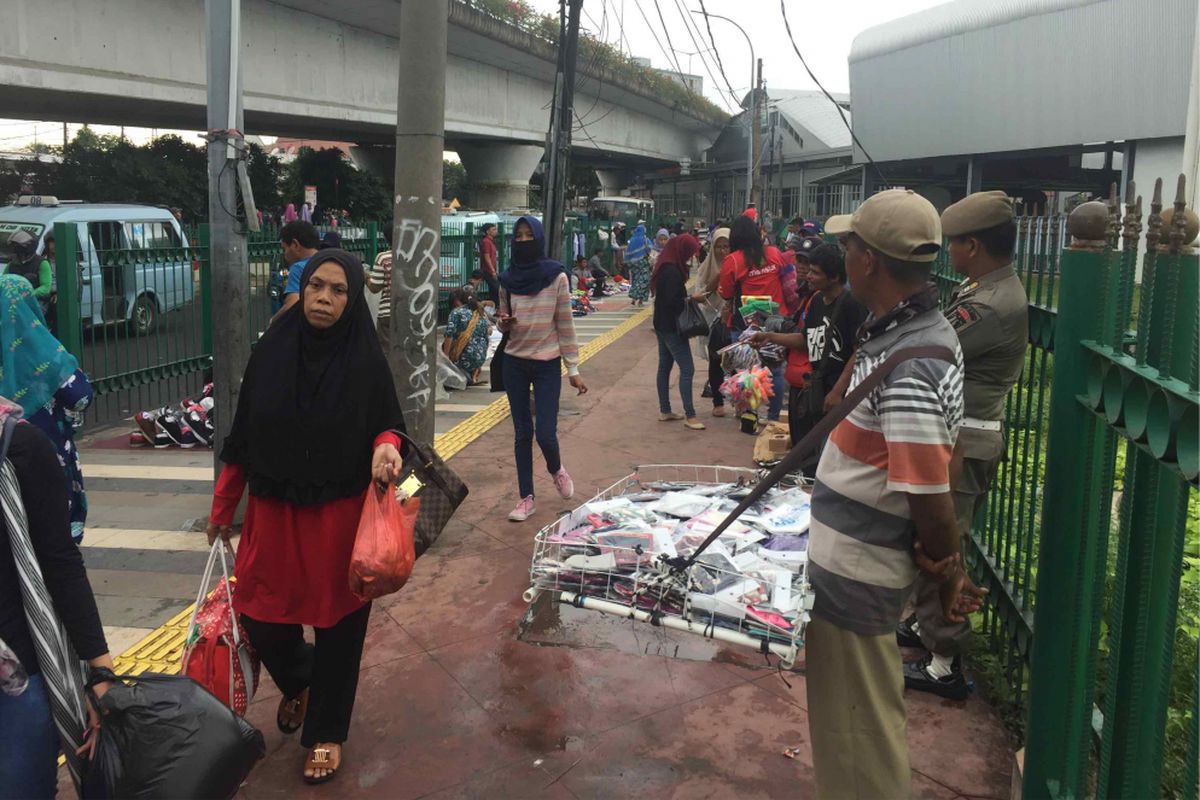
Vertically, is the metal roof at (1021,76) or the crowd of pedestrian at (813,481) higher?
the metal roof at (1021,76)

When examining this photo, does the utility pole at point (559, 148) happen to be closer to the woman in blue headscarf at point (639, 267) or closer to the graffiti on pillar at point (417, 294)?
the graffiti on pillar at point (417, 294)

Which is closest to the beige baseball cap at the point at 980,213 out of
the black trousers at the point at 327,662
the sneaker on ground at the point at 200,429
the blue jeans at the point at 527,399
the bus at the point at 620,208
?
the black trousers at the point at 327,662

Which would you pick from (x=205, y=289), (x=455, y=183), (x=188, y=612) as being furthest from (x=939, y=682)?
(x=455, y=183)

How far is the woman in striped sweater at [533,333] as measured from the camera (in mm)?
5770

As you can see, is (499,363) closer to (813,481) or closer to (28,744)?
(813,481)

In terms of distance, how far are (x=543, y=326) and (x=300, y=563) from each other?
2.85 meters

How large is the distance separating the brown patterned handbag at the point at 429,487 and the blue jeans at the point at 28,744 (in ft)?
4.31

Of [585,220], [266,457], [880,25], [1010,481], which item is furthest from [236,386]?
[880,25]

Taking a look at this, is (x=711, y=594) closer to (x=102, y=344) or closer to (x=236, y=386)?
(x=236, y=386)

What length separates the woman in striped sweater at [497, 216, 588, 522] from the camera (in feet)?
18.9

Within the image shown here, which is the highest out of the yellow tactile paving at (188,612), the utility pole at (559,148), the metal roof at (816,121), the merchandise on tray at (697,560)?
the metal roof at (816,121)

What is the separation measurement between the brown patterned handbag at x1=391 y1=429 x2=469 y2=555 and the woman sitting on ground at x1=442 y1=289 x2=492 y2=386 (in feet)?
23.5

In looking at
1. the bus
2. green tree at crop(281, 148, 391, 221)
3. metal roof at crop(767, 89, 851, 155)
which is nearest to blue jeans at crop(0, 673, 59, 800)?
green tree at crop(281, 148, 391, 221)

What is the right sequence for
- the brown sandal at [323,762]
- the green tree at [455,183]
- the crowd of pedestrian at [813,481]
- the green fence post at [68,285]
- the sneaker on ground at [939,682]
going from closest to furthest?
the crowd of pedestrian at [813,481] < the brown sandal at [323,762] < the sneaker on ground at [939,682] < the green fence post at [68,285] < the green tree at [455,183]
